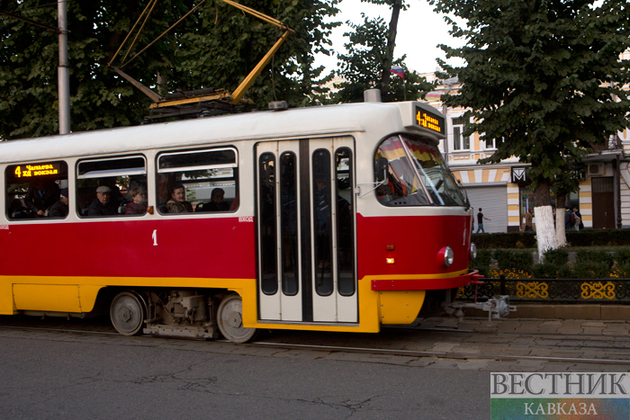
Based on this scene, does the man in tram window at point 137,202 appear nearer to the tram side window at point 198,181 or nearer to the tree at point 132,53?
the tram side window at point 198,181

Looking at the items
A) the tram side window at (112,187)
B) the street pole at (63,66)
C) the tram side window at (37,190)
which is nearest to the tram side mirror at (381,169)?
the tram side window at (112,187)

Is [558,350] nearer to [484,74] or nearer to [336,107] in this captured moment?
[336,107]

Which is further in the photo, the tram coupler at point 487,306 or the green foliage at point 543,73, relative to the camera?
the green foliage at point 543,73

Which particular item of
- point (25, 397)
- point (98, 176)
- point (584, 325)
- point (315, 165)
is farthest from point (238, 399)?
point (584, 325)

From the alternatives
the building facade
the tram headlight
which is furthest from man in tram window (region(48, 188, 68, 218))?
the building facade

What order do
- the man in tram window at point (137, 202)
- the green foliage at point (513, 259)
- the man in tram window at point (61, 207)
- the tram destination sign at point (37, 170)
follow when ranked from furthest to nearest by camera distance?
1. the green foliage at point (513, 259)
2. the tram destination sign at point (37, 170)
3. the man in tram window at point (61, 207)
4. the man in tram window at point (137, 202)

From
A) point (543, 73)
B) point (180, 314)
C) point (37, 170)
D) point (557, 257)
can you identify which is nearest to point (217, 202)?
point (180, 314)

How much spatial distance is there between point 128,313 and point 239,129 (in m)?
3.19

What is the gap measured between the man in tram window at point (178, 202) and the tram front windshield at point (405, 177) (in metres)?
2.61

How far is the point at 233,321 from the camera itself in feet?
27.1

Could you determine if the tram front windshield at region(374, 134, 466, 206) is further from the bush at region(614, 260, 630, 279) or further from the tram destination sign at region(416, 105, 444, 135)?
the bush at region(614, 260, 630, 279)

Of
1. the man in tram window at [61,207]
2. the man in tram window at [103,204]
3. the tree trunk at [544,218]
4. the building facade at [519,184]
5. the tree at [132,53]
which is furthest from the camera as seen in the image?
the building facade at [519,184]

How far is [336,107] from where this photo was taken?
7656mm

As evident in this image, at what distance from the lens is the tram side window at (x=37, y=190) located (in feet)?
30.3
